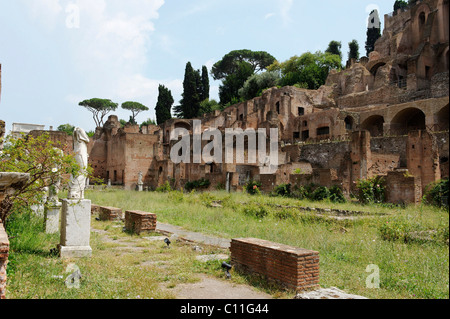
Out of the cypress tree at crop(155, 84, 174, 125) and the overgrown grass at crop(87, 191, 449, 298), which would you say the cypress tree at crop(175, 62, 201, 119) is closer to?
the cypress tree at crop(155, 84, 174, 125)

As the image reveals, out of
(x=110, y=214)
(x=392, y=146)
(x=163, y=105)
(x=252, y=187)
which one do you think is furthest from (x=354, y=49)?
(x=110, y=214)

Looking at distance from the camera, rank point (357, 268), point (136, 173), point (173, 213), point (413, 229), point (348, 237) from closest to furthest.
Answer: point (357, 268) → point (413, 229) → point (348, 237) → point (173, 213) → point (136, 173)

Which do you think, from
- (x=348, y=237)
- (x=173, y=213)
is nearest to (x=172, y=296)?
(x=348, y=237)

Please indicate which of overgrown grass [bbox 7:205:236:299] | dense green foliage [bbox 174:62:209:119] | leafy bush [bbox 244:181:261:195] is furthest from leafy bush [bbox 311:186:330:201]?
dense green foliage [bbox 174:62:209:119]

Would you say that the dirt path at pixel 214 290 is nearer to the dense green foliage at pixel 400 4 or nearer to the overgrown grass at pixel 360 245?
the overgrown grass at pixel 360 245

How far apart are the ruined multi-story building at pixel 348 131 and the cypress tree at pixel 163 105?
30.1ft

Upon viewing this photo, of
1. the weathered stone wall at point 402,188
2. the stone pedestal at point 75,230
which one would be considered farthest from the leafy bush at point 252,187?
the stone pedestal at point 75,230

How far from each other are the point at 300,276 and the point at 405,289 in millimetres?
1500

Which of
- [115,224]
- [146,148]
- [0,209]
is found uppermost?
[146,148]

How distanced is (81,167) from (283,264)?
4.59 m

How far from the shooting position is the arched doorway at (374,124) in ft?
115
